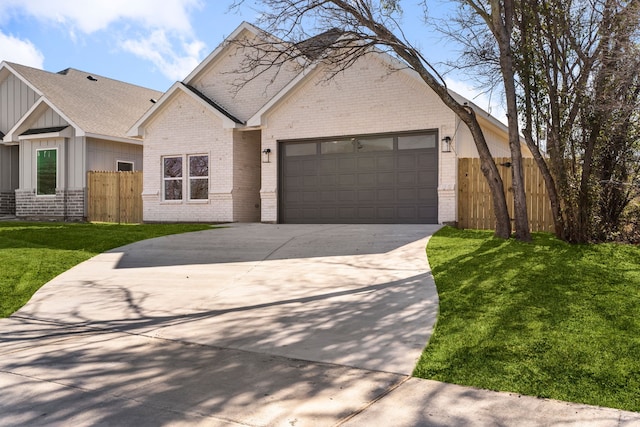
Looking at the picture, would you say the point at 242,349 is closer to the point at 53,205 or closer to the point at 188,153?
the point at 188,153

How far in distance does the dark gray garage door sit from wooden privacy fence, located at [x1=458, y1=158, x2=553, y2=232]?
2.48ft

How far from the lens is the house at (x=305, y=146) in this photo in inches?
629

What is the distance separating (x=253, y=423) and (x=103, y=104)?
23906 mm

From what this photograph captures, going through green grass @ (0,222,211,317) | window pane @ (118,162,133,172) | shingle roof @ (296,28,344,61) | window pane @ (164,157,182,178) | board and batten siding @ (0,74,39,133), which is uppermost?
board and batten siding @ (0,74,39,133)

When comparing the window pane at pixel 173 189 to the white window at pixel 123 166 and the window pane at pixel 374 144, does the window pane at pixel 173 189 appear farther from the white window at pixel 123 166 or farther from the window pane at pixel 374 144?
the window pane at pixel 374 144

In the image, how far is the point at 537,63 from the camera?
1236 cm

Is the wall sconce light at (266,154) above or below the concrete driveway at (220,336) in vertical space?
above

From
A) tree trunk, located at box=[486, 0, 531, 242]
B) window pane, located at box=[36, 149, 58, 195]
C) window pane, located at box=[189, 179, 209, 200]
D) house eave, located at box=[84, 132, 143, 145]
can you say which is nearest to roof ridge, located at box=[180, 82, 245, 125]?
window pane, located at box=[189, 179, 209, 200]

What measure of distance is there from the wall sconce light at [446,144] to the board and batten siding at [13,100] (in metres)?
18.3

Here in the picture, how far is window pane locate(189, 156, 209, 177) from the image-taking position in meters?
19.3

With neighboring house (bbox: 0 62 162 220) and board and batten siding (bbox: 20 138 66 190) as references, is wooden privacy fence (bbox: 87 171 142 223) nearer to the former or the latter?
neighboring house (bbox: 0 62 162 220)

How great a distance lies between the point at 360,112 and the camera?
656 inches

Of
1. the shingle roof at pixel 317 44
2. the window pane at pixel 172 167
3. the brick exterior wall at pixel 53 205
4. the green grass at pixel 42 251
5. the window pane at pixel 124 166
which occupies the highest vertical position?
the shingle roof at pixel 317 44

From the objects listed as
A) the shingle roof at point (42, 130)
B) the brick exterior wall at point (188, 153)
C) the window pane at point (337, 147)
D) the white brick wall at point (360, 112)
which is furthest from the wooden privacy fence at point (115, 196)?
the window pane at point (337, 147)
